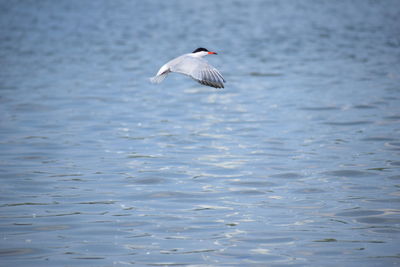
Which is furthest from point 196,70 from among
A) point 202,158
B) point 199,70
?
point 202,158

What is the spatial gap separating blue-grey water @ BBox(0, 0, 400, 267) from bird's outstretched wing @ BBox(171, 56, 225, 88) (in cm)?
135

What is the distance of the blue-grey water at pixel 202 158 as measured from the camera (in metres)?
6.44

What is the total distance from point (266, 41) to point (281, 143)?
48.5 feet

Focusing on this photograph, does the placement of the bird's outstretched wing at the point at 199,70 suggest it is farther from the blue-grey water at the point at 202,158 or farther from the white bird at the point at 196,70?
the blue-grey water at the point at 202,158

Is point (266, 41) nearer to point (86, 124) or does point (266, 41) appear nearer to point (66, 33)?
point (66, 33)

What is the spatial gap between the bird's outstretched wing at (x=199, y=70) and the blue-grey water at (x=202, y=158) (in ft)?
4.44

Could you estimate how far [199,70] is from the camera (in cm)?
874

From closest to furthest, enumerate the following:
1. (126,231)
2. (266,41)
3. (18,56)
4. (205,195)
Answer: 1. (126,231)
2. (205,195)
3. (18,56)
4. (266,41)

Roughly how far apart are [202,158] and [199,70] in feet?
5.47

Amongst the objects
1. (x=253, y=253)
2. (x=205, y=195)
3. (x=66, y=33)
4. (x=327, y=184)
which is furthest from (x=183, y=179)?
(x=66, y=33)

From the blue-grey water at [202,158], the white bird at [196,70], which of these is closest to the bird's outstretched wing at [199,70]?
the white bird at [196,70]

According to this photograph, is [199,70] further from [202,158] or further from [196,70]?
[202,158]

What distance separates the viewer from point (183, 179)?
28.6 feet

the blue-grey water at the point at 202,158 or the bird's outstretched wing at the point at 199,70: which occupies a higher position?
the bird's outstretched wing at the point at 199,70
